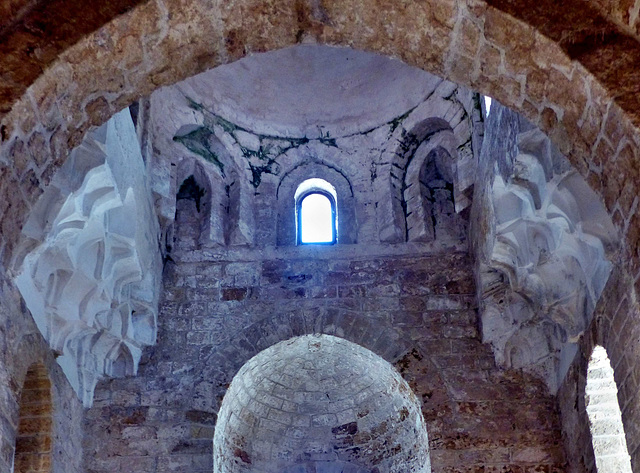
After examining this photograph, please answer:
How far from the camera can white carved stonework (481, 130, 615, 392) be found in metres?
5.26

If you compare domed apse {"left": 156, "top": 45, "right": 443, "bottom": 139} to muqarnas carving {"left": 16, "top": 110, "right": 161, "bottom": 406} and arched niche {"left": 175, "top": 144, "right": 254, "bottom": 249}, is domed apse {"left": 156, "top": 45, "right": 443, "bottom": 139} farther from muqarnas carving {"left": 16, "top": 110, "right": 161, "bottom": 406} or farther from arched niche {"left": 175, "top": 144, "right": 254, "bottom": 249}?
muqarnas carving {"left": 16, "top": 110, "right": 161, "bottom": 406}

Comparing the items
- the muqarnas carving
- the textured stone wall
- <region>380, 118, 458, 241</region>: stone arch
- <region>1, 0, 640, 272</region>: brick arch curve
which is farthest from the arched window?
<region>1, 0, 640, 272</region>: brick arch curve

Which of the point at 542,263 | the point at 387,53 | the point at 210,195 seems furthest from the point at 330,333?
the point at 387,53

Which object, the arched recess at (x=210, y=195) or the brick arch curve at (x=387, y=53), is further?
the arched recess at (x=210, y=195)

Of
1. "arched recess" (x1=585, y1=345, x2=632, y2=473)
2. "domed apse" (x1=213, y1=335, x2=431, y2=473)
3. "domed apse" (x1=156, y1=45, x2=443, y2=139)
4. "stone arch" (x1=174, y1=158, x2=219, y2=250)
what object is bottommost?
"arched recess" (x1=585, y1=345, x2=632, y2=473)

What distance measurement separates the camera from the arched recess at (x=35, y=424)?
18.8 ft

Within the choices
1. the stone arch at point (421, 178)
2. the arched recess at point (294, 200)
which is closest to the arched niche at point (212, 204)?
the arched recess at point (294, 200)

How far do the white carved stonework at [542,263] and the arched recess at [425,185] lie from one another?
0.93m

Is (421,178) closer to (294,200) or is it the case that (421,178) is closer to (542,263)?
(294,200)

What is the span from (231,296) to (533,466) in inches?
115

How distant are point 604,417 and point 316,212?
3.68 meters

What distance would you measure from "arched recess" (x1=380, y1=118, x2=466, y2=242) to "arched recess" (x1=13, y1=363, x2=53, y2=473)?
11.1 ft

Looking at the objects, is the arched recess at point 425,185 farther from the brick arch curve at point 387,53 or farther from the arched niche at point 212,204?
the brick arch curve at point 387,53

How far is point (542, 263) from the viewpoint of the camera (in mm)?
6070
